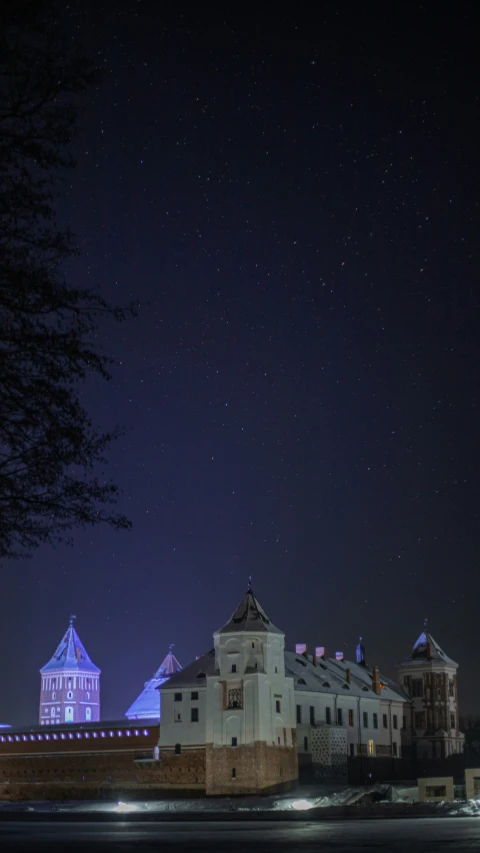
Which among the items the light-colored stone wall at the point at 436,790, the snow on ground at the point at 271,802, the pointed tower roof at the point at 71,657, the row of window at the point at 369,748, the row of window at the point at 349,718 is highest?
the pointed tower roof at the point at 71,657

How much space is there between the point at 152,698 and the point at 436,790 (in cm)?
4890

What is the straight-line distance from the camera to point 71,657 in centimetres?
14038

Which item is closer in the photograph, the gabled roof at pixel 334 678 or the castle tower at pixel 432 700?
the gabled roof at pixel 334 678

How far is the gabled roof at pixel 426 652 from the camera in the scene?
9238cm

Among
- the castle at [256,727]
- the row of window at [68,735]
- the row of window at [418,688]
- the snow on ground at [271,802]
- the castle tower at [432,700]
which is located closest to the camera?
the snow on ground at [271,802]

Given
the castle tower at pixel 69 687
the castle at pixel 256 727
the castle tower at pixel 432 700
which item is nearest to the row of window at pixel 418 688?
the castle tower at pixel 432 700

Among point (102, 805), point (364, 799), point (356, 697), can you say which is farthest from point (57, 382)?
point (356, 697)

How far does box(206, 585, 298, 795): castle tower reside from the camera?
2557 inches

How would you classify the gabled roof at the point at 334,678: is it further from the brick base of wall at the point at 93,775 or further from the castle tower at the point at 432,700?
the brick base of wall at the point at 93,775

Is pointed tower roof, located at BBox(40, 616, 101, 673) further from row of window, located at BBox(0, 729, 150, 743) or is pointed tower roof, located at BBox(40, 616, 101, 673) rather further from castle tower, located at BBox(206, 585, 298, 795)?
castle tower, located at BBox(206, 585, 298, 795)

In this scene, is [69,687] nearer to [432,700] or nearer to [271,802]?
[432,700]

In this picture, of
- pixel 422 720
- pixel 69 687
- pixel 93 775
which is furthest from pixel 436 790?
pixel 69 687

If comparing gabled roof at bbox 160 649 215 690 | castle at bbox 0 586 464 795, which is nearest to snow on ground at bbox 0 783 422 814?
castle at bbox 0 586 464 795

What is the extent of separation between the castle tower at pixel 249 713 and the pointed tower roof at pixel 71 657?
249 feet
